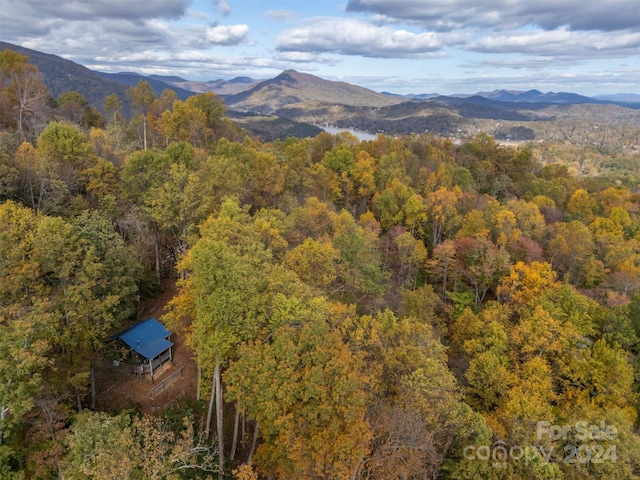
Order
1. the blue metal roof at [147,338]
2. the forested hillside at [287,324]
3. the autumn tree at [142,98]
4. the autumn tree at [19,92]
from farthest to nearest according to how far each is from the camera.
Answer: the autumn tree at [142,98], the autumn tree at [19,92], the blue metal roof at [147,338], the forested hillside at [287,324]

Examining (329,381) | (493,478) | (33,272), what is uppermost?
(33,272)

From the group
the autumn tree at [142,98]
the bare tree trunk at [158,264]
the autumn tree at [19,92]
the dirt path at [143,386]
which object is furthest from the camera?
the autumn tree at [142,98]

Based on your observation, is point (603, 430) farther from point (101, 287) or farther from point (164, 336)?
point (101, 287)

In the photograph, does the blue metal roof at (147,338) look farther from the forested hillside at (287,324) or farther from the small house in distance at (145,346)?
the forested hillside at (287,324)

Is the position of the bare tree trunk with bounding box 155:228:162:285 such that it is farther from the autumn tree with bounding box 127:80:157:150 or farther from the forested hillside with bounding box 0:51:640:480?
the autumn tree with bounding box 127:80:157:150

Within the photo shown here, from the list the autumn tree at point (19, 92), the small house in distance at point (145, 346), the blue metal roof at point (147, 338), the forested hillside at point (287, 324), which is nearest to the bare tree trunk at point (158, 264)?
the forested hillside at point (287, 324)

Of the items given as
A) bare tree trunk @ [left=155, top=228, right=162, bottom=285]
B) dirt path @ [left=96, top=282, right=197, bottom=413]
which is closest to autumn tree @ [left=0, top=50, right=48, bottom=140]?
bare tree trunk @ [left=155, top=228, right=162, bottom=285]

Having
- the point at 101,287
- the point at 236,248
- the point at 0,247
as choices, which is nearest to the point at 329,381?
the point at 236,248
